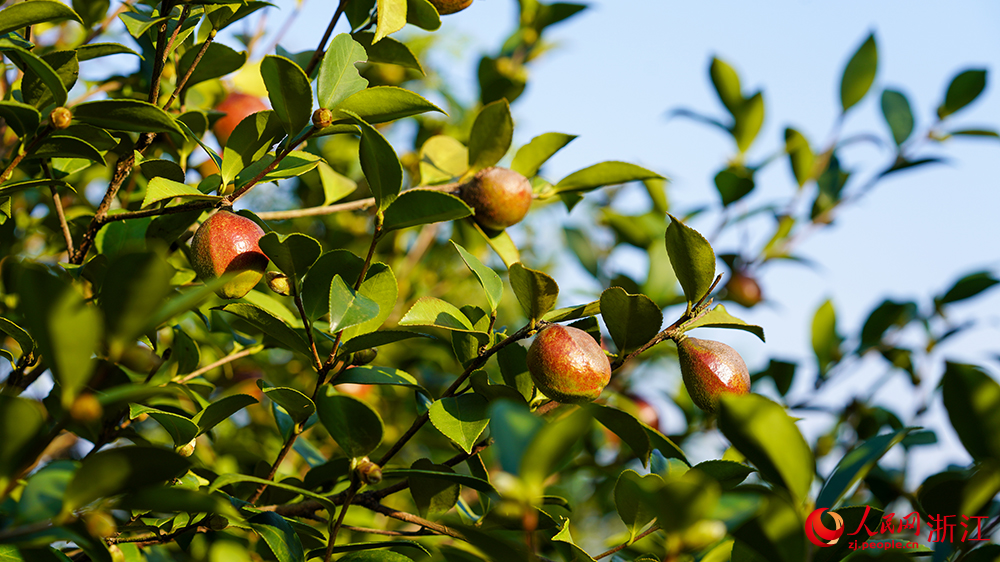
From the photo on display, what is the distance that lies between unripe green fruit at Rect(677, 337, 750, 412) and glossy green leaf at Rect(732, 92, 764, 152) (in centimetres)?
129

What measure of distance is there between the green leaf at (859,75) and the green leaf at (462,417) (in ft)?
5.44

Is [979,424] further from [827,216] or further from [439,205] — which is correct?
[827,216]

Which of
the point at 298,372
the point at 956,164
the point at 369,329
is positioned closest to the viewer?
the point at 369,329

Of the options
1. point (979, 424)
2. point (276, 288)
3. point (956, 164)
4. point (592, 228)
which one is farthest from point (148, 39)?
point (592, 228)

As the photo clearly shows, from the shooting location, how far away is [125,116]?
743 millimetres

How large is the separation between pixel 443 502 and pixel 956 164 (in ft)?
5.45

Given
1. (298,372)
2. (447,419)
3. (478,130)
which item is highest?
(478,130)

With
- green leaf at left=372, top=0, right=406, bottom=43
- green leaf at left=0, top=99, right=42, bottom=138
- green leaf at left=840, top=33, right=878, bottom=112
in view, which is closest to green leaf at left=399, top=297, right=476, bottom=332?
green leaf at left=372, top=0, right=406, bottom=43

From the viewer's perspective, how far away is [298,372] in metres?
2.12

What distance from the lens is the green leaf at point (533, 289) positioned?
762mm

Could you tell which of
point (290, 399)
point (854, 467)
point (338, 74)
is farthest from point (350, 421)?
point (854, 467)

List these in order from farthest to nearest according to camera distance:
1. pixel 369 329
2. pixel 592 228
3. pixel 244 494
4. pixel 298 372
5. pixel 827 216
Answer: pixel 592 228
pixel 298 372
pixel 827 216
pixel 244 494
pixel 369 329

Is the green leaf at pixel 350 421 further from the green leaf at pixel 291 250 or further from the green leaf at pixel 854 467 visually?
the green leaf at pixel 854 467

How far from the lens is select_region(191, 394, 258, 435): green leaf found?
2.60 feet
